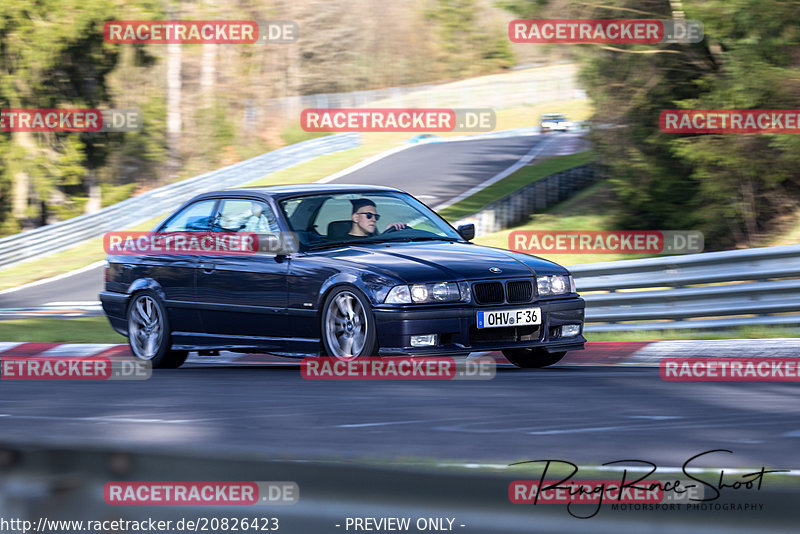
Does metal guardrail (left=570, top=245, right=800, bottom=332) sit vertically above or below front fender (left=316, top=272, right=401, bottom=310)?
below

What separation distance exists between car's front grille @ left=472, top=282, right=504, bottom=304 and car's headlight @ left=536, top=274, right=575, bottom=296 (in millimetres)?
402

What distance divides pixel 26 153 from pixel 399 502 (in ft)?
111

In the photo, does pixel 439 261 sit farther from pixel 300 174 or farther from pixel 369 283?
pixel 300 174

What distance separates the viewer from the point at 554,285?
8523 mm

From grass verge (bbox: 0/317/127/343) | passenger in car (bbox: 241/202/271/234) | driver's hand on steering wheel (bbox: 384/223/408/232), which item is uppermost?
passenger in car (bbox: 241/202/271/234)

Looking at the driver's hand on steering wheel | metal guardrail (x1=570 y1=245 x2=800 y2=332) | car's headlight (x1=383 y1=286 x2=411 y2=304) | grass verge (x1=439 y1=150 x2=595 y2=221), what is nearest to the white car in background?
grass verge (x1=439 y1=150 x2=595 y2=221)

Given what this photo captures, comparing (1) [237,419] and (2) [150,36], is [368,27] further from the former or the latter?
(1) [237,419]

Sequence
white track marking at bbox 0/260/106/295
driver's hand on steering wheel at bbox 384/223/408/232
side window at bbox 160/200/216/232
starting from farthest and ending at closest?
white track marking at bbox 0/260/106/295 → side window at bbox 160/200/216/232 → driver's hand on steering wheel at bbox 384/223/408/232

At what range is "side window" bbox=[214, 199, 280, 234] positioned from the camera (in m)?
9.04

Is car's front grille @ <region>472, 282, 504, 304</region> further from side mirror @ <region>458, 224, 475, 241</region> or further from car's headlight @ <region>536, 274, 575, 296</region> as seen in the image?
side mirror @ <region>458, 224, 475, 241</region>

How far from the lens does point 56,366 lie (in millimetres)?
9867

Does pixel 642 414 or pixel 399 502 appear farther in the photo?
pixel 642 414

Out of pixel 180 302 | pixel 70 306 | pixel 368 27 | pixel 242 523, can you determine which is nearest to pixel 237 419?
pixel 242 523

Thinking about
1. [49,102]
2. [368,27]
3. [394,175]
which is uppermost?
[368,27]
